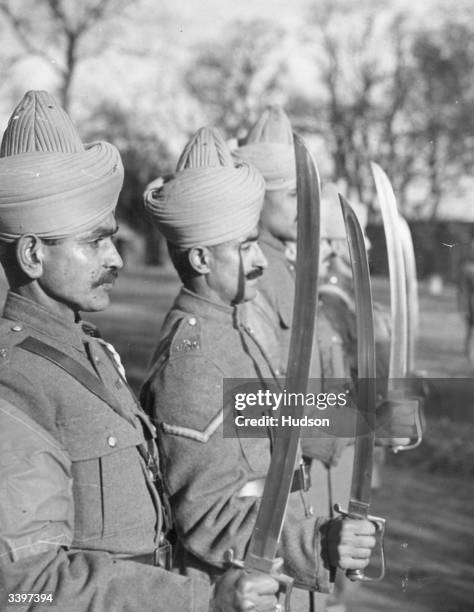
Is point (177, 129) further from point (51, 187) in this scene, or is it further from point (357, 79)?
point (51, 187)

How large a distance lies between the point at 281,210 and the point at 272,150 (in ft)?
0.77

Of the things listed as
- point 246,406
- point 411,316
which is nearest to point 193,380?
point 246,406

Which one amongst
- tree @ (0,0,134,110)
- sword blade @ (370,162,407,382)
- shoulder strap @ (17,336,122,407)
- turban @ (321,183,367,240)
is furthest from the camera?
tree @ (0,0,134,110)

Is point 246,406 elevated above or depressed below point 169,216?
below

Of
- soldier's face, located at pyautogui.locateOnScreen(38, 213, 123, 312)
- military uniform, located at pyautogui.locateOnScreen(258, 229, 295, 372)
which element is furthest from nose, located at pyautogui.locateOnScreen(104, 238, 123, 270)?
military uniform, located at pyautogui.locateOnScreen(258, 229, 295, 372)

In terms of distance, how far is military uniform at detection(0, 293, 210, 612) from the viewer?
1.59m

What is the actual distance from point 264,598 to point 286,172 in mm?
2170

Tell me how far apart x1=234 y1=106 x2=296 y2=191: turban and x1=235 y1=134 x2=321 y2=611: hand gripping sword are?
1838mm

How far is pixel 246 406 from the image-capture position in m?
2.28

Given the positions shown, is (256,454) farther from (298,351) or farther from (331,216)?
(331,216)

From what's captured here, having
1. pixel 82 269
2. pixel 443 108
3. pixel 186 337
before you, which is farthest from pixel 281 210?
pixel 443 108

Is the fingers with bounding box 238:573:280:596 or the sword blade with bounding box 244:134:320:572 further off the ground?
the sword blade with bounding box 244:134:320:572

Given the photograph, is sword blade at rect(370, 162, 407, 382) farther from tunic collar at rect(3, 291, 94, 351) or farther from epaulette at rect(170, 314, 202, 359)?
tunic collar at rect(3, 291, 94, 351)

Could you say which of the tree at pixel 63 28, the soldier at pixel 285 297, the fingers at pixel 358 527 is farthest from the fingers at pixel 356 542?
the tree at pixel 63 28
